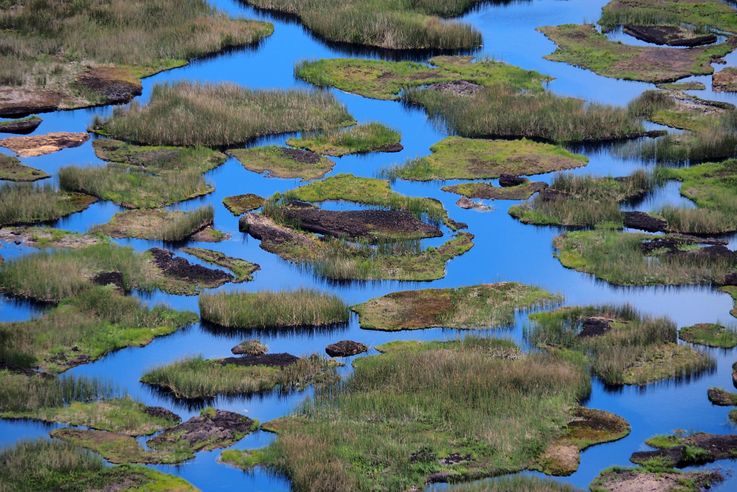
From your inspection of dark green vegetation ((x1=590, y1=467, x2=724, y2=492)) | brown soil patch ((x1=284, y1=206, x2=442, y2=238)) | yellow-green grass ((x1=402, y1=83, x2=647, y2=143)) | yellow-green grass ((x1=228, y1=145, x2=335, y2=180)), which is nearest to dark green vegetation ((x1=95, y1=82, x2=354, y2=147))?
yellow-green grass ((x1=228, y1=145, x2=335, y2=180))

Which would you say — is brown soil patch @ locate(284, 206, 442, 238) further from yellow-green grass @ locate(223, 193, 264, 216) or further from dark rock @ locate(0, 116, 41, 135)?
dark rock @ locate(0, 116, 41, 135)

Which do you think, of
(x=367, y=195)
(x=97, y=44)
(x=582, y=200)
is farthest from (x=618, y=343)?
(x=97, y=44)

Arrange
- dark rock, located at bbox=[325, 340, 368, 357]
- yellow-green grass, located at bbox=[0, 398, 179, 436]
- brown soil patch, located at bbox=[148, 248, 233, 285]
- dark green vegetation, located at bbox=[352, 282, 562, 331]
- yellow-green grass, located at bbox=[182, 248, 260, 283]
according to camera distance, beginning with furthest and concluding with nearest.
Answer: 1. yellow-green grass, located at bbox=[182, 248, 260, 283]
2. brown soil patch, located at bbox=[148, 248, 233, 285]
3. dark green vegetation, located at bbox=[352, 282, 562, 331]
4. dark rock, located at bbox=[325, 340, 368, 357]
5. yellow-green grass, located at bbox=[0, 398, 179, 436]

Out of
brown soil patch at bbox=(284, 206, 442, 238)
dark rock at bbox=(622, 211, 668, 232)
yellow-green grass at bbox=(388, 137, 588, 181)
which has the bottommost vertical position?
dark rock at bbox=(622, 211, 668, 232)

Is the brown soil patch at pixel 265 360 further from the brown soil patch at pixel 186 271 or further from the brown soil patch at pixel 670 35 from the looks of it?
the brown soil patch at pixel 670 35

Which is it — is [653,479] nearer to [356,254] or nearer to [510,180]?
[356,254]

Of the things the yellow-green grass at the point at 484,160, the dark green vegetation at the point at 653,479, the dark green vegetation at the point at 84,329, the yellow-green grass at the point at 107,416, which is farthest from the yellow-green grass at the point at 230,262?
the dark green vegetation at the point at 653,479
